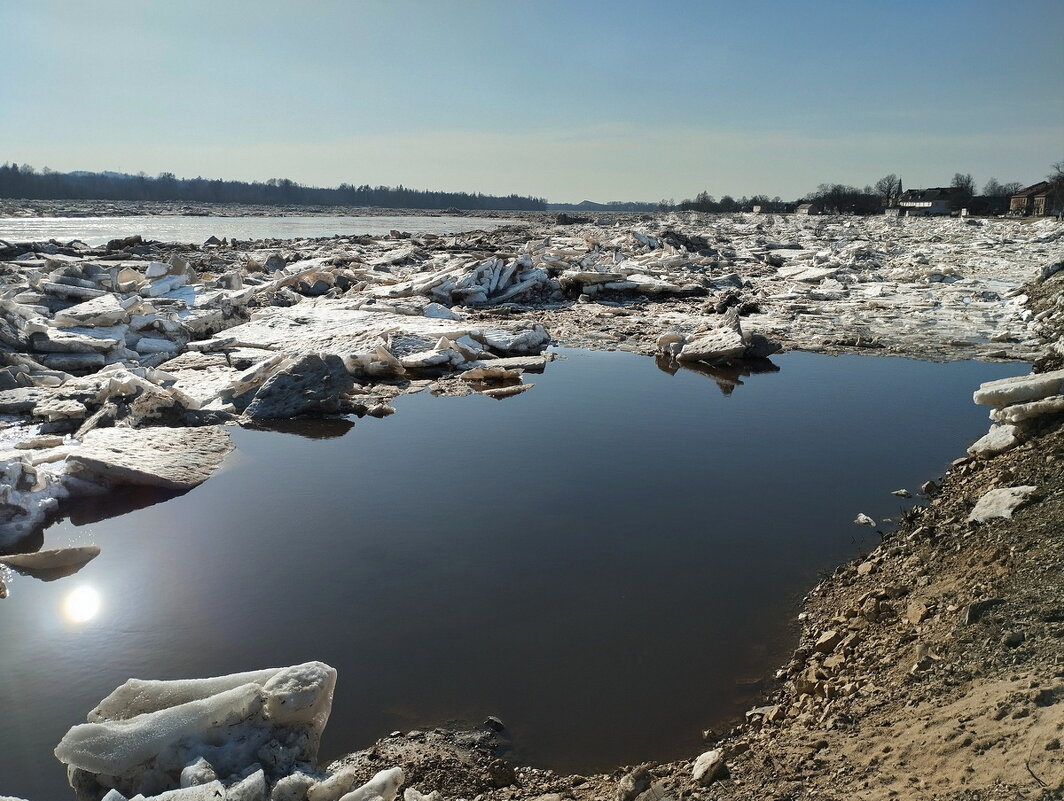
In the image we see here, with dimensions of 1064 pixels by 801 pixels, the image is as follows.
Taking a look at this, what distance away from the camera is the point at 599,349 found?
1143 centimetres

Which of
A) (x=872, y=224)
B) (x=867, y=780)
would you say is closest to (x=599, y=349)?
(x=867, y=780)

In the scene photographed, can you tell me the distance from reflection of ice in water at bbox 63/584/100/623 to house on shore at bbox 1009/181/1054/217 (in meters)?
56.0

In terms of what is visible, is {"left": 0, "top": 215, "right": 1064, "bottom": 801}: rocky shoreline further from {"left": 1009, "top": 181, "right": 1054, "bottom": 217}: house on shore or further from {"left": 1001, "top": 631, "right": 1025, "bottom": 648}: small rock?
{"left": 1009, "top": 181, "right": 1054, "bottom": 217}: house on shore

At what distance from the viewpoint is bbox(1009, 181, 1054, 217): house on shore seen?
4756 centimetres

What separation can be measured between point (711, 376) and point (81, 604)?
763cm

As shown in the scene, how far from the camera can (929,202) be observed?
198 ft

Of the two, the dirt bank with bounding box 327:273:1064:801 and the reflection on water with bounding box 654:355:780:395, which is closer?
the dirt bank with bounding box 327:273:1064:801

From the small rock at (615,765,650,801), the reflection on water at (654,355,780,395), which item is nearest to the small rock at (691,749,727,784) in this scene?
Answer: the small rock at (615,765,650,801)

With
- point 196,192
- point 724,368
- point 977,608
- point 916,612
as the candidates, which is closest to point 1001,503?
point 916,612

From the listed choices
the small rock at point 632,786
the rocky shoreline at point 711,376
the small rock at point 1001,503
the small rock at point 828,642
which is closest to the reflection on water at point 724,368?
the rocky shoreline at point 711,376

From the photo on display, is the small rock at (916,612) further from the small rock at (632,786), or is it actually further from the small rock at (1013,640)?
the small rock at (632,786)

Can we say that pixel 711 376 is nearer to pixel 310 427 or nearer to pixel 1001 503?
pixel 310 427

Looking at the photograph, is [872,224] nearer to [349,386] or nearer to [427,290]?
[427,290]

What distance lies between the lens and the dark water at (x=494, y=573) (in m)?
3.28
